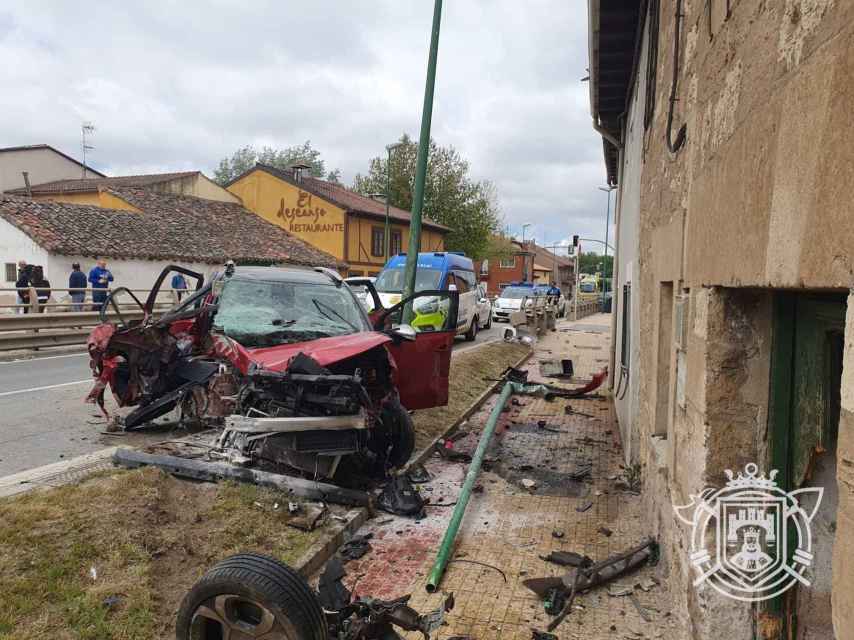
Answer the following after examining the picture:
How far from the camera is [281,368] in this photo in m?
5.04

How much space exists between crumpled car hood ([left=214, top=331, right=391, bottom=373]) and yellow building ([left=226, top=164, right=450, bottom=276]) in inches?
1226

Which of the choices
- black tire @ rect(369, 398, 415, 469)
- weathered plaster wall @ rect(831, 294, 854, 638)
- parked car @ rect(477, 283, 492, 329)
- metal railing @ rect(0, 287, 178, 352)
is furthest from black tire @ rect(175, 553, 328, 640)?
parked car @ rect(477, 283, 492, 329)

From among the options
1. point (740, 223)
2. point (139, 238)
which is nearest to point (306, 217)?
point (139, 238)

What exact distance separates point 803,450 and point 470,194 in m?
47.4

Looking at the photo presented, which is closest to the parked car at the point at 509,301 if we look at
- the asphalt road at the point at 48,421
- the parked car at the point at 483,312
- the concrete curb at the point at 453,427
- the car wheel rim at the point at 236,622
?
the parked car at the point at 483,312

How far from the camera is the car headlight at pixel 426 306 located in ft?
52.2

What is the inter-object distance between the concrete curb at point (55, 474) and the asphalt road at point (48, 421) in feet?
1.39

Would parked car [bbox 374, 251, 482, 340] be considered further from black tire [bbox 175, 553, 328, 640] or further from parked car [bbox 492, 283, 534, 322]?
black tire [bbox 175, 553, 328, 640]

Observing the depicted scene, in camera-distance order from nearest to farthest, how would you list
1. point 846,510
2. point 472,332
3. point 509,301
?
1. point 846,510
2. point 472,332
3. point 509,301

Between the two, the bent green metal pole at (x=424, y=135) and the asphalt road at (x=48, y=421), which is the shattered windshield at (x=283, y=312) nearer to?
the asphalt road at (x=48, y=421)

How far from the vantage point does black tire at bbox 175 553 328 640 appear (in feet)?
8.82

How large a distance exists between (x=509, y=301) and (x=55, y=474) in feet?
85.2

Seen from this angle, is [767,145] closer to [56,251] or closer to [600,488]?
[600,488]

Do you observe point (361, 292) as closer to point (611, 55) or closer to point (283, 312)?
point (283, 312)
